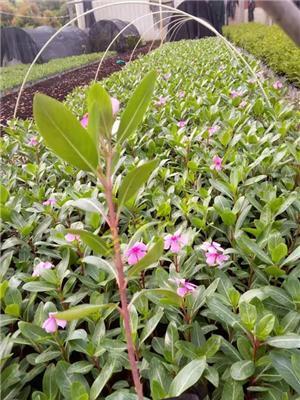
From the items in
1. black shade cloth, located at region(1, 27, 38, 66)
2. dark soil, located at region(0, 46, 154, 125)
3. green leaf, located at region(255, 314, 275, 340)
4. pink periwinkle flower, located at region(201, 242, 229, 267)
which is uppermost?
green leaf, located at region(255, 314, 275, 340)

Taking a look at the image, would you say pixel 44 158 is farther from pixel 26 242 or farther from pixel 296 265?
pixel 296 265

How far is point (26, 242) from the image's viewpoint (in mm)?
1312

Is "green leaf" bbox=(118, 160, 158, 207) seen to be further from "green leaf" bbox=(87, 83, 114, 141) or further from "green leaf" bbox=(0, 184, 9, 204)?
"green leaf" bbox=(0, 184, 9, 204)

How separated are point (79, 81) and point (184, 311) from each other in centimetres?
916

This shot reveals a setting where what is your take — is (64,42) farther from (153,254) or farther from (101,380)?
(153,254)

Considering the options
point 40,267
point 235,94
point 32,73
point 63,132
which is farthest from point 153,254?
point 32,73

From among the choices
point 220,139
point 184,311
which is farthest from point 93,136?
point 220,139

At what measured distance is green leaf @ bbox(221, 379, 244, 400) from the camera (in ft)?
2.41

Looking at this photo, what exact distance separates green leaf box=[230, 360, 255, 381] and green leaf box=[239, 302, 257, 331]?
6cm

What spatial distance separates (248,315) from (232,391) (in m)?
0.14

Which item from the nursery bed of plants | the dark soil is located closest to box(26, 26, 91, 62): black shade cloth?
the dark soil

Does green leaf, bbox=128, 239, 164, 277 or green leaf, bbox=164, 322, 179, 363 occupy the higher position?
green leaf, bbox=128, 239, 164, 277

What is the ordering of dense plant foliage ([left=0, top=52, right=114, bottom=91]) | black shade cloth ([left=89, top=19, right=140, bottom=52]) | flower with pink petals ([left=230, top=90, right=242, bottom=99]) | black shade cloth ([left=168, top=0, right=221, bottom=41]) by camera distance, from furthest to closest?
black shade cloth ([left=168, top=0, right=221, bottom=41]) → black shade cloth ([left=89, top=19, right=140, bottom=52]) → dense plant foliage ([left=0, top=52, right=114, bottom=91]) → flower with pink petals ([left=230, top=90, right=242, bottom=99])

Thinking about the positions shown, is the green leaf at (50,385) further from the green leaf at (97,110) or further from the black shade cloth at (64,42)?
the black shade cloth at (64,42)
